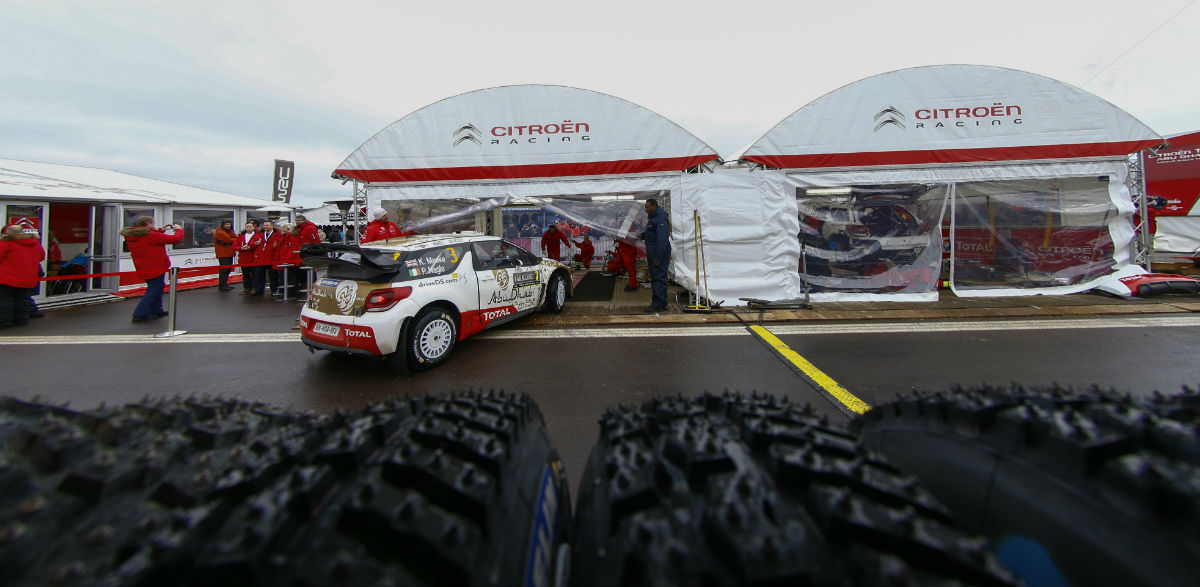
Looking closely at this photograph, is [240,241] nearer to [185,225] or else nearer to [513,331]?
[185,225]

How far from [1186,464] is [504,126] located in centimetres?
924

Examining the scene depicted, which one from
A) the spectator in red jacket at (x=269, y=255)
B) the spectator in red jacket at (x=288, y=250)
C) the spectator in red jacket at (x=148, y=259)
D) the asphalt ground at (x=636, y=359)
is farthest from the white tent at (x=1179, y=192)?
the spectator in red jacket at (x=148, y=259)

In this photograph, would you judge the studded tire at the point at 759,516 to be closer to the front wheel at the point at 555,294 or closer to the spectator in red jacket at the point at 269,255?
the front wheel at the point at 555,294

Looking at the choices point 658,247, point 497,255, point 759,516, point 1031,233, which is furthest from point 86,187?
point 1031,233

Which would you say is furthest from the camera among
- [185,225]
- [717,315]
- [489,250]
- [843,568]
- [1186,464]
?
[185,225]

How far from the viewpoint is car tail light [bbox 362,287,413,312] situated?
5059 millimetres

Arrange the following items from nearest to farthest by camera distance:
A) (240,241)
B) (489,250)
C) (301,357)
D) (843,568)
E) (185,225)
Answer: (843,568) → (301,357) → (489,250) → (240,241) → (185,225)

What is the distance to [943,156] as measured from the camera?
8539 mm

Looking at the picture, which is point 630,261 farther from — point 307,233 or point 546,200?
point 307,233

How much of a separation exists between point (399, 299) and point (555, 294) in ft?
11.0

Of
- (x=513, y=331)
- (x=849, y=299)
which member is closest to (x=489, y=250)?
(x=513, y=331)

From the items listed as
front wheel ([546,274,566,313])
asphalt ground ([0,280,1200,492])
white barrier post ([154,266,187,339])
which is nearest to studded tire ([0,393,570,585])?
asphalt ground ([0,280,1200,492])

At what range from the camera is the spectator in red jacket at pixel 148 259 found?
323 inches

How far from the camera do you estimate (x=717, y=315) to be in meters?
8.02
